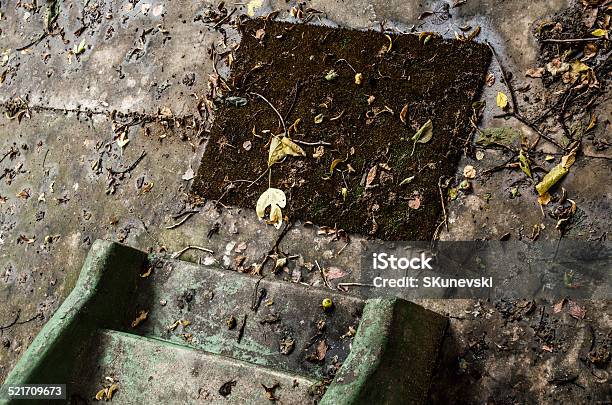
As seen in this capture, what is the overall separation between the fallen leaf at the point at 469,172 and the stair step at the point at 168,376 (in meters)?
1.48

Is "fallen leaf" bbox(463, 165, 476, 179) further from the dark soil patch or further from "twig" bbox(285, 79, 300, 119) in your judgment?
"twig" bbox(285, 79, 300, 119)

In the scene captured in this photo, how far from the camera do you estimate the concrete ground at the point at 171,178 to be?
2.92 meters

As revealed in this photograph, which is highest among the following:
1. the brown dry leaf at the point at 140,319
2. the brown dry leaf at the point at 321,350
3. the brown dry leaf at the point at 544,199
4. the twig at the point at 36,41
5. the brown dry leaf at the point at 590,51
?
the twig at the point at 36,41

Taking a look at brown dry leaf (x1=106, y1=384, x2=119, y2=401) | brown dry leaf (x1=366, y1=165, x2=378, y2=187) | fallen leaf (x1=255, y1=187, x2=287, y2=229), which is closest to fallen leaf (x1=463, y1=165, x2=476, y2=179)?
brown dry leaf (x1=366, y1=165, x2=378, y2=187)

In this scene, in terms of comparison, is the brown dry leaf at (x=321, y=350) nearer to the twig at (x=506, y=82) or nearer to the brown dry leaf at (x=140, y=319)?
the brown dry leaf at (x=140, y=319)

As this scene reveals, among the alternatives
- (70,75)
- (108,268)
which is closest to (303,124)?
(108,268)

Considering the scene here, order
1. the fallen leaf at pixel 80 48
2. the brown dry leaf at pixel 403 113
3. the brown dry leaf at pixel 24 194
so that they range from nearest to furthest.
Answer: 1. the brown dry leaf at pixel 403 113
2. the brown dry leaf at pixel 24 194
3. the fallen leaf at pixel 80 48

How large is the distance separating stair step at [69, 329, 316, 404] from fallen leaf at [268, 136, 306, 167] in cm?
135

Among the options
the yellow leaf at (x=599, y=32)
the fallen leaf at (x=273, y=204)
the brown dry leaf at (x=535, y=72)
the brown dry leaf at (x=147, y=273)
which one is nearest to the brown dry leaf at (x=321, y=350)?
the fallen leaf at (x=273, y=204)

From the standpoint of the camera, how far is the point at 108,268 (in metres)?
3.22

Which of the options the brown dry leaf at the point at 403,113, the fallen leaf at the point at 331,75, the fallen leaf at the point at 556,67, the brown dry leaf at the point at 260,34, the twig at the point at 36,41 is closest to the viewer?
the fallen leaf at the point at 556,67

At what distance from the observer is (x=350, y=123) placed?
357 centimetres

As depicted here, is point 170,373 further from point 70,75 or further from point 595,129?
point 70,75

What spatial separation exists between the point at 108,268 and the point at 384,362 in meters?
1.69
